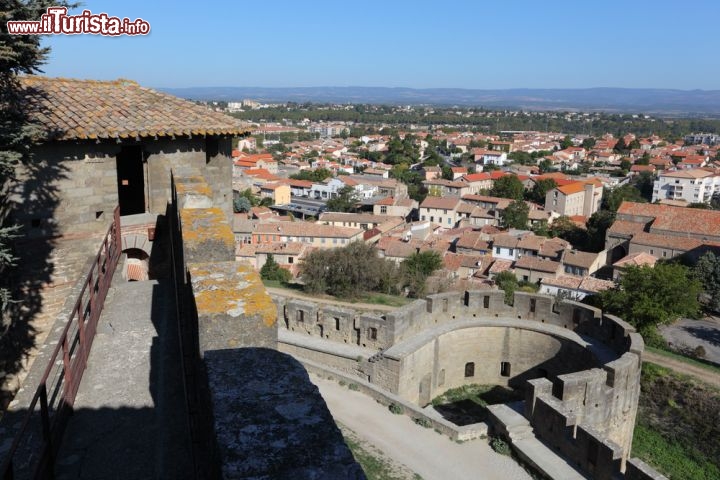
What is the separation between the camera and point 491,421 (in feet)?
37.9

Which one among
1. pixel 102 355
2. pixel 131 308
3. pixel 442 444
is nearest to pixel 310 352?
pixel 442 444

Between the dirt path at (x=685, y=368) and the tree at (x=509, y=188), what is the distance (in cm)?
6286

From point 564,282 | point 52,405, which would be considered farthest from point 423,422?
point 564,282

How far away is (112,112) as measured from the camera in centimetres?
853

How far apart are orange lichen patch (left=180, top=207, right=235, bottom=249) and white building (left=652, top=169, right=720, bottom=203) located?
291 ft

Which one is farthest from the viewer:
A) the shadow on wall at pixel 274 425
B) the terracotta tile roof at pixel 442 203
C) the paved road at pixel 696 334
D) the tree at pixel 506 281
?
the terracotta tile roof at pixel 442 203

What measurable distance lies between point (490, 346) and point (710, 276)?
31.4 metres

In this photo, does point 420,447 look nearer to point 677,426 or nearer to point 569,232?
point 677,426

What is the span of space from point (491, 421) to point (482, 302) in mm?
4744

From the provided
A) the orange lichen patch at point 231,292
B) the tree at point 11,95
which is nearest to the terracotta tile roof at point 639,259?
the tree at point 11,95

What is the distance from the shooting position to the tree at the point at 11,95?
5832 mm

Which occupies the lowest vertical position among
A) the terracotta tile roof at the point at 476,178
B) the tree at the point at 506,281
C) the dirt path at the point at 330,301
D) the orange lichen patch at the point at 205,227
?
the tree at the point at 506,281

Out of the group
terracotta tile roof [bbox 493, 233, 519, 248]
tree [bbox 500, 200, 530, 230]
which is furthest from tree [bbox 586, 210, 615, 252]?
terracotta tile roof [bbox 493, 233, 519, 248]

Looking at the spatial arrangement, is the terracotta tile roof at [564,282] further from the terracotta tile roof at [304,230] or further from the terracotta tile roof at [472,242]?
the terracotta tile roof at [304,230]
